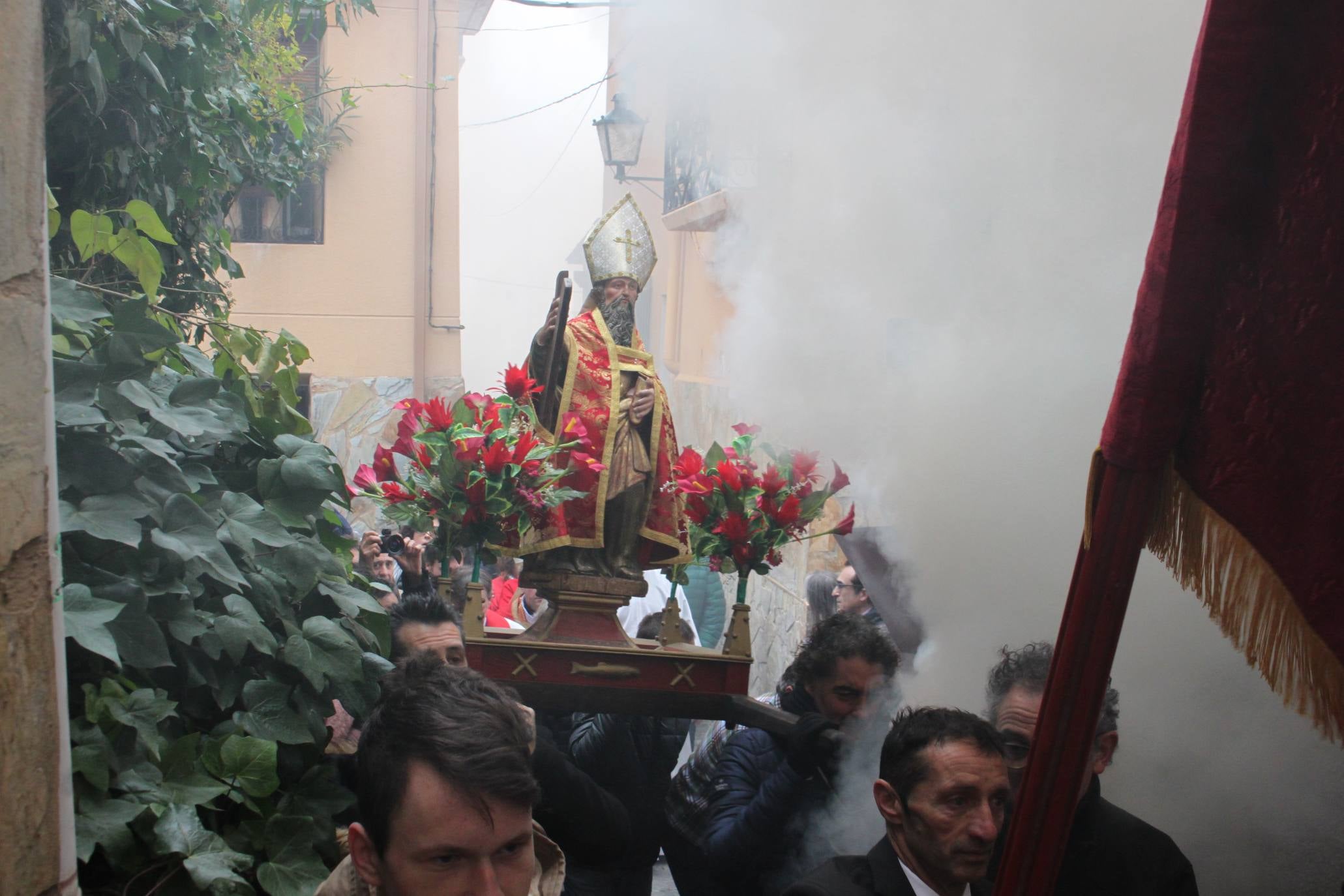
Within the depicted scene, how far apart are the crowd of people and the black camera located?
3.06ft

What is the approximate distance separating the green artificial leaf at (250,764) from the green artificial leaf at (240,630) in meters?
0.12

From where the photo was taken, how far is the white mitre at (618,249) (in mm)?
3965

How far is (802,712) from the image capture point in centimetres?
291

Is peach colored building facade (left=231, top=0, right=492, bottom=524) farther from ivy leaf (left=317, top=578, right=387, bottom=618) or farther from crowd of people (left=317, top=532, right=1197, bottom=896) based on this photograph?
ivy leaf (left=317, top=578, right=387, bottom=618)

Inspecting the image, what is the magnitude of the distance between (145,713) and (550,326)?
2.33m

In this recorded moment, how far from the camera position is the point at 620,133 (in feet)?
23.6

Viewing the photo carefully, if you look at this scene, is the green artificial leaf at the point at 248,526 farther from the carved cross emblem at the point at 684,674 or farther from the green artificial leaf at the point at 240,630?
the carved cross emblem at the point at 684,674

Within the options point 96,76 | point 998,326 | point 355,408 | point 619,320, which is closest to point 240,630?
point 96,76

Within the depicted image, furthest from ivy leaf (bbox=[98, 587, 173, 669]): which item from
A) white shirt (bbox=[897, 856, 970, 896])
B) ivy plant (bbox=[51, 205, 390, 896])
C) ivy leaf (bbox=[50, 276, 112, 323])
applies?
white shirt (bbox=[897, 856, 970, 896])

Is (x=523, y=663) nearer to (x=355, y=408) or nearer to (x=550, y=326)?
(x=550, y=326)

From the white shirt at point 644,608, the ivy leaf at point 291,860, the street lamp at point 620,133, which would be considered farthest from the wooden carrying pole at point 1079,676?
the street lamp at point 620,133

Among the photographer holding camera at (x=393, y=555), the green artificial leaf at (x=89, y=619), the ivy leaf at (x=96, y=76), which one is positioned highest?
the ivy leaf at (x=96, y=76)

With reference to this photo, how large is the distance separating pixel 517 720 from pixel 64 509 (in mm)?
625

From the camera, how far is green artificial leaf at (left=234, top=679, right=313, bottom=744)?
1.67m
